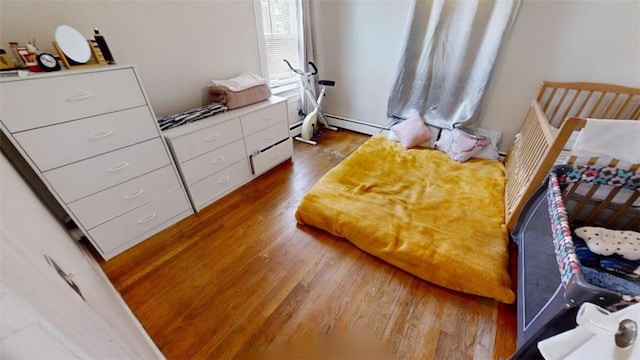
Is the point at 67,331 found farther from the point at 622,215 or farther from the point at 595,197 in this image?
the point at 622,215

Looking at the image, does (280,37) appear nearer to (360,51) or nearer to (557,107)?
(360,51)

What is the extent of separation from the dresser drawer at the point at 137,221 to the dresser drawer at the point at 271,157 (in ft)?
2.22

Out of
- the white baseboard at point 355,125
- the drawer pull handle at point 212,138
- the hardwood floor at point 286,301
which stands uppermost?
the drawer pull handle at point 212,138

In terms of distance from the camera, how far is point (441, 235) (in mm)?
1535

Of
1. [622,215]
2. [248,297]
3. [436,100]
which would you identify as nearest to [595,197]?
[622,215]

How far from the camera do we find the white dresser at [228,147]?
1.77 m

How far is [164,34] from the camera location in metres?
1.82

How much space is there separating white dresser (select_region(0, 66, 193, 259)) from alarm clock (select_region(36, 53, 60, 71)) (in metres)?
0.11

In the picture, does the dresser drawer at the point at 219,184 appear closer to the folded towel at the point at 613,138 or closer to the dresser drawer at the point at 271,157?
the dresser drawer at the point at 271,157

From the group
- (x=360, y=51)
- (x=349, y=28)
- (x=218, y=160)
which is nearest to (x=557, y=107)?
(x=360, y=51)

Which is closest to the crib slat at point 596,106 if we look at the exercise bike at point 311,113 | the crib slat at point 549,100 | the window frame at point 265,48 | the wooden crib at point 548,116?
the wooden crib at point 548,116

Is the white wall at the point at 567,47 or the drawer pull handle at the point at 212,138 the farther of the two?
the drawer pull handle at the point at 212,138

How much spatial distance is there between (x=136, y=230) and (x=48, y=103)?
0.86 metres

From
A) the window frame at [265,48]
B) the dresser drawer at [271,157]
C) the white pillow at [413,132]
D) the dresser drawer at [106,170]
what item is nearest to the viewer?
the dresser drawer at [106,170]
